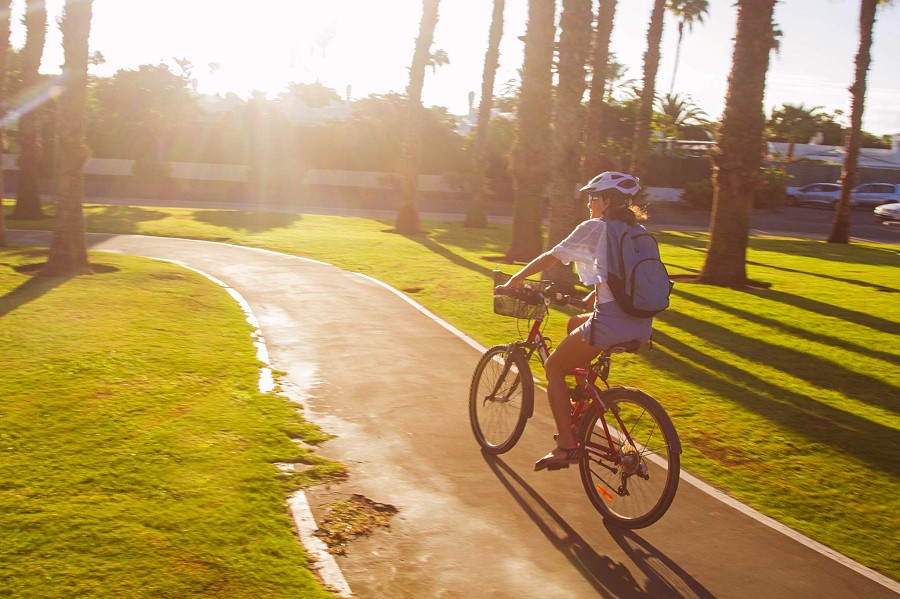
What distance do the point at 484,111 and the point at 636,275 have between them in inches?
1050

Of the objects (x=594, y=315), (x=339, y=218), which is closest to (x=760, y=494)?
(x=594, y=315)

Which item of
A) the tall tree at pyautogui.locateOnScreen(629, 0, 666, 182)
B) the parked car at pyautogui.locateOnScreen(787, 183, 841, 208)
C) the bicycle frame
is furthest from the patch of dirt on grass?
the parked car at pyautogui.locateOnScreen(787, 183, 841, 208)

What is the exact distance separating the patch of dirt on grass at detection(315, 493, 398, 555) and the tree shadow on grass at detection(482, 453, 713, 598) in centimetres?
95

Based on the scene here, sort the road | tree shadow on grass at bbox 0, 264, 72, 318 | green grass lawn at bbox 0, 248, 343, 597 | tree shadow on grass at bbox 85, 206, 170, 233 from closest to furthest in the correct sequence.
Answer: green grass lawn at bbox 0, 248, 343, 597 < tree shadow on grass at bbox 0, 264, 72, 318 < tree shadow on grass at bbox 85, 206, 170, 233 < the road

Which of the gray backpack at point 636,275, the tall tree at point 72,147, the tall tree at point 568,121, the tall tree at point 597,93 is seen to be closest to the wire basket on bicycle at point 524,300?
the gray backpack at point 636,275

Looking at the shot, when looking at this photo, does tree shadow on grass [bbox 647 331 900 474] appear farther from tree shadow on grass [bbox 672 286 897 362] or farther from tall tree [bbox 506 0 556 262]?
tall tree [bbox 506 0 556 262]

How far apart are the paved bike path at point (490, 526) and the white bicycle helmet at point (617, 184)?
82.5 inches

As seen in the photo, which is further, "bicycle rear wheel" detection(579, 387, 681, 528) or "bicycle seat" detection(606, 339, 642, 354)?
"bicycle seat" detection(606, 339, 642, 354)

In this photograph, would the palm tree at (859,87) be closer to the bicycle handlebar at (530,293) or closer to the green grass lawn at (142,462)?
the green grass lawn at (142,462)

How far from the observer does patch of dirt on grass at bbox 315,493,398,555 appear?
5102 mm

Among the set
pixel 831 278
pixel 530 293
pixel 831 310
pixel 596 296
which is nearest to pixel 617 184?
pixel 596 296

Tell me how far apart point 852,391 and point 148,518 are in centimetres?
778

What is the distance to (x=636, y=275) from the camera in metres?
5.48

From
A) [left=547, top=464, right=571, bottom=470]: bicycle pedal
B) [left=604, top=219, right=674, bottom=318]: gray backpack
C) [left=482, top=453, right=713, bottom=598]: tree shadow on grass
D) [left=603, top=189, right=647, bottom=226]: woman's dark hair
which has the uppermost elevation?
[left=603, top=189, right=647, bottom=226]: woman's dark hair
